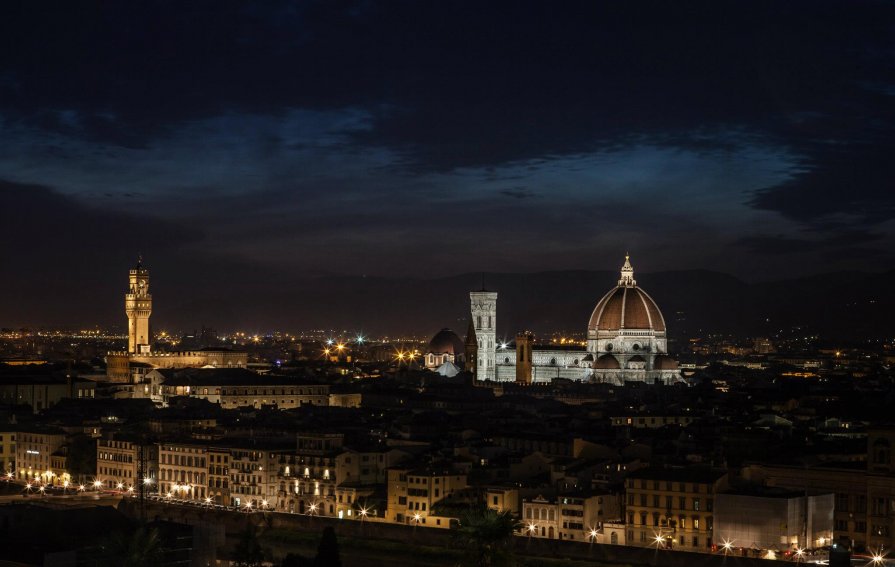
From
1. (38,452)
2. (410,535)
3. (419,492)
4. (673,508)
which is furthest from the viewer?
(38,452)

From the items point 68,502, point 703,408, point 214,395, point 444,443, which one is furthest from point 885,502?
point 214,395

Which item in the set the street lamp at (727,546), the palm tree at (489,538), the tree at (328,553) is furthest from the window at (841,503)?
the tree at (328,553)

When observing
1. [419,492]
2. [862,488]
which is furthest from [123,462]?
[862,488]

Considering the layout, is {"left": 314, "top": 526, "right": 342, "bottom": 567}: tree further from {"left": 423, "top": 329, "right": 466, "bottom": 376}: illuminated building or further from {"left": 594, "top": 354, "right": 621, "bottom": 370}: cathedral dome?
{"left": 423, "top": 329, "right": 466, "bottom": 376}: illuminated building

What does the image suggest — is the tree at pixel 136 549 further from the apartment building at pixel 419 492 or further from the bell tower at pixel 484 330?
the bell tower at pixel 484 330

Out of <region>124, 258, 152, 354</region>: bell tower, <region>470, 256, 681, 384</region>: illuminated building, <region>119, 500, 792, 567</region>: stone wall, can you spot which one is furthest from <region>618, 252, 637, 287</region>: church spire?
<region>119, 500, 792, 567</region>: stone wall

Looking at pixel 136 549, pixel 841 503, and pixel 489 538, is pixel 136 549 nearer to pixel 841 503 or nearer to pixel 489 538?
pixel 489 538
